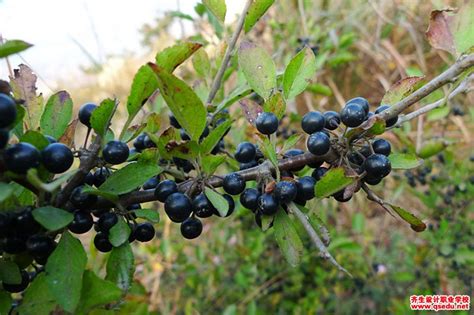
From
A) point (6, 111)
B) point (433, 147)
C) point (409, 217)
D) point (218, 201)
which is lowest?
point (433, 147)

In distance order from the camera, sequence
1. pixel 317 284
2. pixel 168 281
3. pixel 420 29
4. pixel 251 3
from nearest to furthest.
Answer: pixel 251 3 < pixel 317 284 < pixel 168 281 < pixel 420 29

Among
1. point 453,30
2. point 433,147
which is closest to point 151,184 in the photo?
point 453,30

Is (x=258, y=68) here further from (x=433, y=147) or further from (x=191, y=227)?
(x=433, y=147)

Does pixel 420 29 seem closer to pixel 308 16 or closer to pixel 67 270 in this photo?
pixel 308 16

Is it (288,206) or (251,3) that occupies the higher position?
(251,3)

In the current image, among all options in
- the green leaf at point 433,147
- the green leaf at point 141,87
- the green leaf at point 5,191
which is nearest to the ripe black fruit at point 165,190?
the green leaf at point 141,87

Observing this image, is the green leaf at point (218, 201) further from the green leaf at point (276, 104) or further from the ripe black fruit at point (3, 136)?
the ripe black fruit at point (3, 136)

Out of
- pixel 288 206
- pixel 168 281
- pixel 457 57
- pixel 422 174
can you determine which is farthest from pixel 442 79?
pixel 168 281
